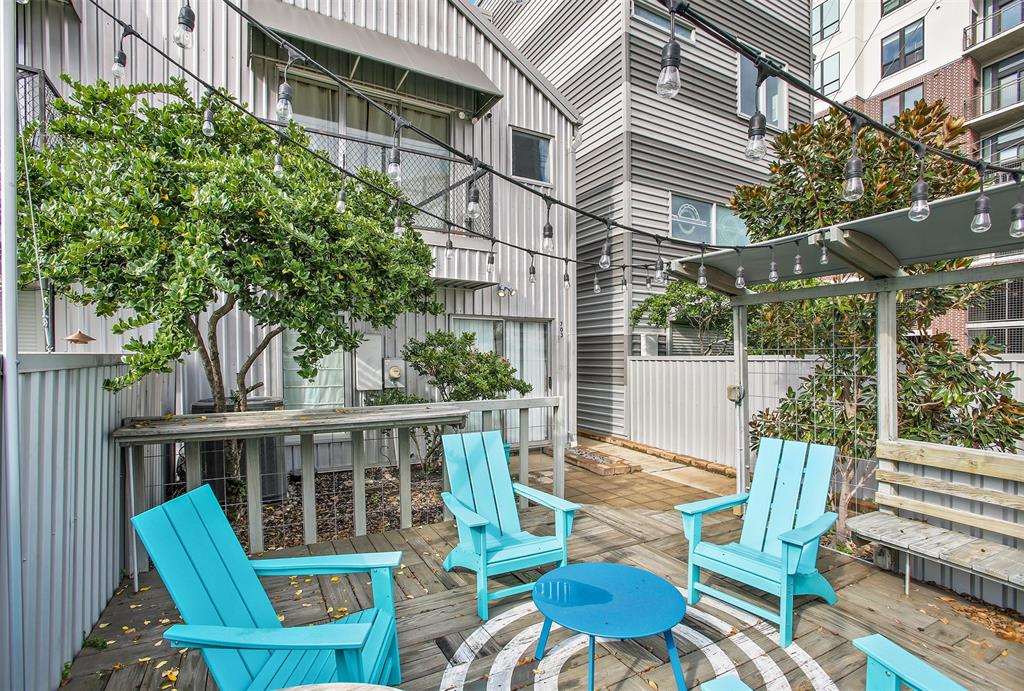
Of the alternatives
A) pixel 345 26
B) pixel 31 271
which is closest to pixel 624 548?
pixel 31 271

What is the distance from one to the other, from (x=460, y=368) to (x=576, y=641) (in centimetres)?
337

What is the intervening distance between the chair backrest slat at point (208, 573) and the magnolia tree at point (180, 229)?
1322 millimetres

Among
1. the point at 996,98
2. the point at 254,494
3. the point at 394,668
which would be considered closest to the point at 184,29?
the point at 394,668

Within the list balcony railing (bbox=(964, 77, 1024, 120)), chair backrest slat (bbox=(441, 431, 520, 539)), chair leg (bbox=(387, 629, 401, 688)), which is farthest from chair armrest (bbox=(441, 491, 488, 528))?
balcony railing (bbox=(964, 77, 1024, 120))

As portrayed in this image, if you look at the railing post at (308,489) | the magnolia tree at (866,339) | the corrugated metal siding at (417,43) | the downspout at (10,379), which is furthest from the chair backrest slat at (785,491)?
Answer: the corrugated metal siding at (417,43)

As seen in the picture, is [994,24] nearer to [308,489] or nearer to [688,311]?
[688,311]

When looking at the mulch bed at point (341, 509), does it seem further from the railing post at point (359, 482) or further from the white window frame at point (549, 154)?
the white window frame at point (549, 154)

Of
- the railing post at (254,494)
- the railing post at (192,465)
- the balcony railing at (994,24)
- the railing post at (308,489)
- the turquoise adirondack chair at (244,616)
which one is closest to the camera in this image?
the turquoise adirondack chair at (244,616)

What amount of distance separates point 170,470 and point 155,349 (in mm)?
1851

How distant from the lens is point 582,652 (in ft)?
7.85

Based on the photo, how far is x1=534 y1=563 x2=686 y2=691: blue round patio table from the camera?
1.90 meters

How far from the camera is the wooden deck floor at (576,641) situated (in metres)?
2.19

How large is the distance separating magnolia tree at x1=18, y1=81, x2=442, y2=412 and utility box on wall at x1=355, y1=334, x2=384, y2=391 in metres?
2.26

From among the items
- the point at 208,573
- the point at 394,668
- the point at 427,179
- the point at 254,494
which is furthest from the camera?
the point at 427,179
